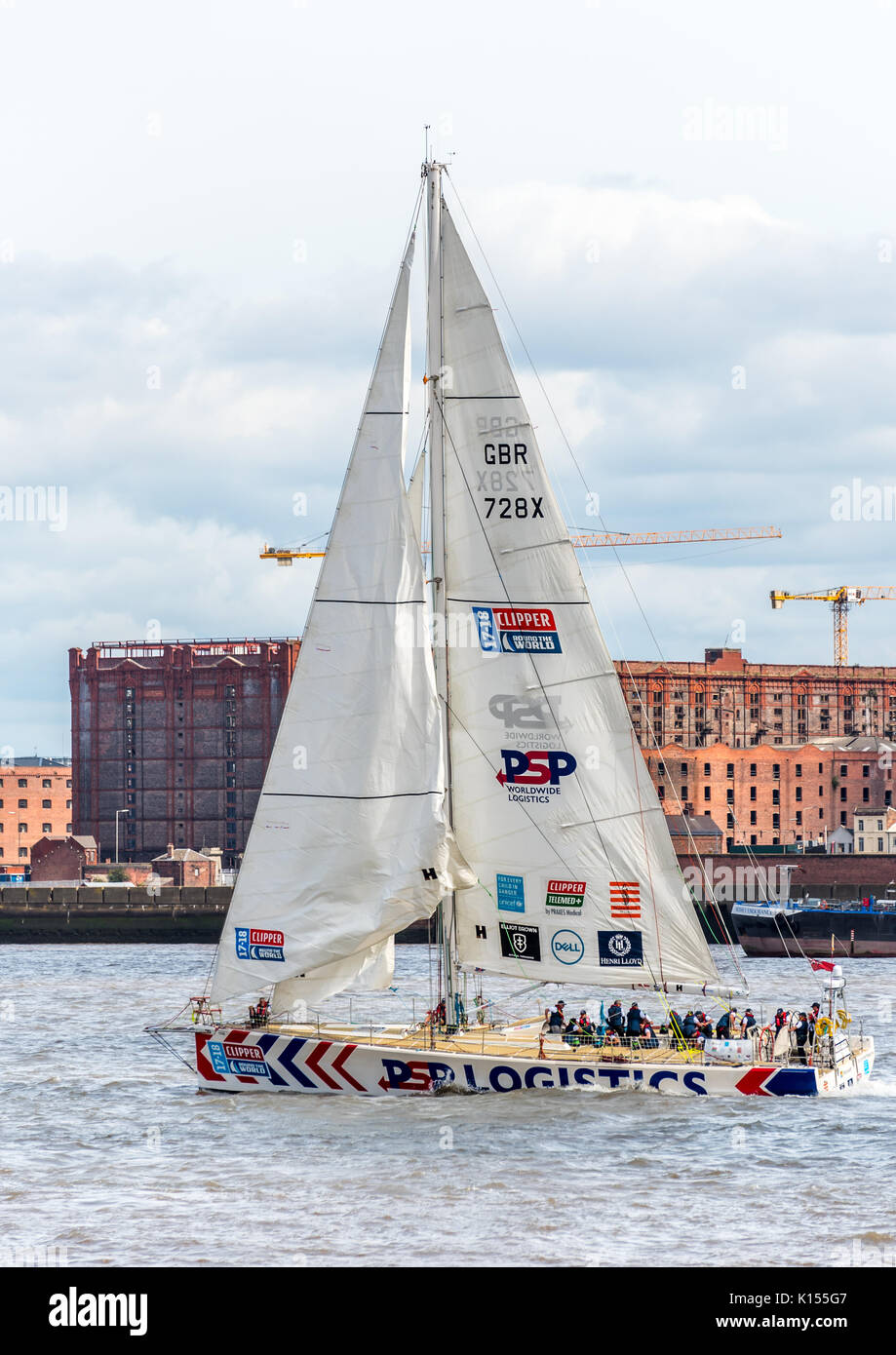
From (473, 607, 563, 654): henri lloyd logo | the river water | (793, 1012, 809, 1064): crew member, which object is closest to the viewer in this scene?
the river water

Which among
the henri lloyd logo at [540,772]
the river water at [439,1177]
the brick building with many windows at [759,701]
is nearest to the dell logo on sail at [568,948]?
the henri lloyd logo at [540,772]

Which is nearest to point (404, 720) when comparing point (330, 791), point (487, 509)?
point (330, 791)

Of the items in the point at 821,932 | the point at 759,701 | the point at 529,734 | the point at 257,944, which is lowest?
the point at 821,932

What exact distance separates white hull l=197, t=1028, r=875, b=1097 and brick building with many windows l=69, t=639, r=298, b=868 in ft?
383

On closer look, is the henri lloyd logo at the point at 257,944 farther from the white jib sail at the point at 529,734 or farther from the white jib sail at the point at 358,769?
the white jib sail at the point at 529,734

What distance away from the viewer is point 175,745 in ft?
491

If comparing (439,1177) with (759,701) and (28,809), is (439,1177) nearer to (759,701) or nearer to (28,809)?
(28,809)

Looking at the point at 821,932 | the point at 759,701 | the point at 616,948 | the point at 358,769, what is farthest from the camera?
the point at 759,701

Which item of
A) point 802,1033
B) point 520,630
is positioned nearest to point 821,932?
point 802,1033

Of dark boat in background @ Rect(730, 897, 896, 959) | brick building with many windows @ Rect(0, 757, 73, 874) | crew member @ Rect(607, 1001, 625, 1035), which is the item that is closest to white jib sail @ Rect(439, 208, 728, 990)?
crew member @ Rect(607, 1001, 625, 1035)

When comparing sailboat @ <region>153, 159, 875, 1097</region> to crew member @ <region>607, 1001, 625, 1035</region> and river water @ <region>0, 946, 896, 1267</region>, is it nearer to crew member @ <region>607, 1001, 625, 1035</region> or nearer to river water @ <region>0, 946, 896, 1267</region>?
crew member @ <region>607, 1001, 625, 1035</region>

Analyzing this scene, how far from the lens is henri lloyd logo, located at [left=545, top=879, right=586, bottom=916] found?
3086 centimetres

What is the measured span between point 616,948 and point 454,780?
3.97 meters

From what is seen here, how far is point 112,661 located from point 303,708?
12627cm
